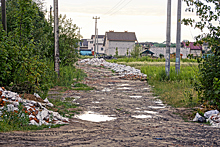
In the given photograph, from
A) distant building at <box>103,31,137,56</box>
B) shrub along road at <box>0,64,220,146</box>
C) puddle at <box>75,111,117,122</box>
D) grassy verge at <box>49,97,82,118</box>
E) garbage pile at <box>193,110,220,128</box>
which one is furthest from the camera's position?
distant building at <box>103,31,137,56</box>

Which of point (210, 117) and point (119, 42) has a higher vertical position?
point (119, 42)

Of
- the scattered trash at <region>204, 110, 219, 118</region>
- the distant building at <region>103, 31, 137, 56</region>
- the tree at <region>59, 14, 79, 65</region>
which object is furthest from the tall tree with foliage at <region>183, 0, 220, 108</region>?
the distant building at <region>103, 31, 137, 56</region>

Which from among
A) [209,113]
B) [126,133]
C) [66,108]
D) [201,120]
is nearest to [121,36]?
[66,108]

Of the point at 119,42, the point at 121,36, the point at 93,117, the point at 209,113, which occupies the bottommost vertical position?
the point at 93,117

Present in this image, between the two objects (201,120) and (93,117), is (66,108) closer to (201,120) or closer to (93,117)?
(93,117)

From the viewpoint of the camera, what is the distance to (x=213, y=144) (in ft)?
21.3

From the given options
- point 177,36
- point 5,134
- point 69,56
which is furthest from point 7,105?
point 69,56

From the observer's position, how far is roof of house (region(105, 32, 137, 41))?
9575 cm

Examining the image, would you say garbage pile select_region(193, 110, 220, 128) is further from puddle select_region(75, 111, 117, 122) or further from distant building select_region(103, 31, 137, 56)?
distant building select_region(103, 31, 137, 56)

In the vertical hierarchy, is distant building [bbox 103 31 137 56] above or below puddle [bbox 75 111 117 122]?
above

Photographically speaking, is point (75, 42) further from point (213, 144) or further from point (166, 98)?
point (213, 144)

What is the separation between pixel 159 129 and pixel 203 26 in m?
4.83

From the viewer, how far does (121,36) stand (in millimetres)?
97062

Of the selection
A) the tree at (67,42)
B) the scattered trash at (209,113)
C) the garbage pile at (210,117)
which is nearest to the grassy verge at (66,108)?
the garbage pile at (210,117)
